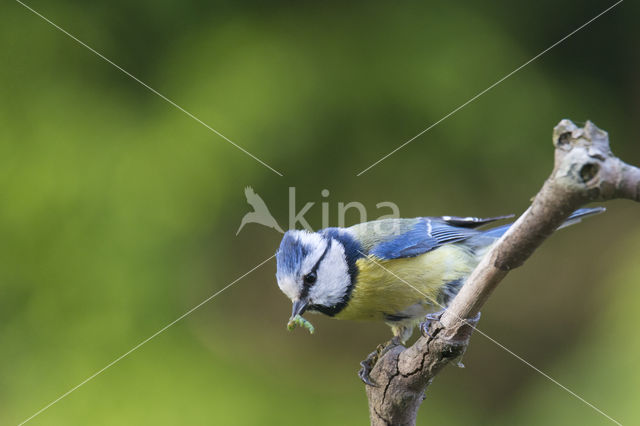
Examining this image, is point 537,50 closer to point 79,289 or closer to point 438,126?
point 438,126

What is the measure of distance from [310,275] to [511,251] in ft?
2.73

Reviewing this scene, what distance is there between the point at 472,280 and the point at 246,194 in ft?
5.19

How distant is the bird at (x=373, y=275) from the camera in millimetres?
1872

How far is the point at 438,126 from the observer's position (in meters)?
2.70

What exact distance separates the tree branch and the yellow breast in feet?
0.88

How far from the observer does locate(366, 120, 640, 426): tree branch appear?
38.4 inches

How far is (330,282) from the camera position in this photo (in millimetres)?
1911

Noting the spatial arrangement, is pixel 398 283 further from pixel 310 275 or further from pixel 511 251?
pixel 511 251

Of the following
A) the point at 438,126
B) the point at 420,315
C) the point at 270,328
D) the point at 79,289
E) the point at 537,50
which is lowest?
the point at 270,328

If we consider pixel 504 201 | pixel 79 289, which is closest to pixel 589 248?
pixel 504 201
